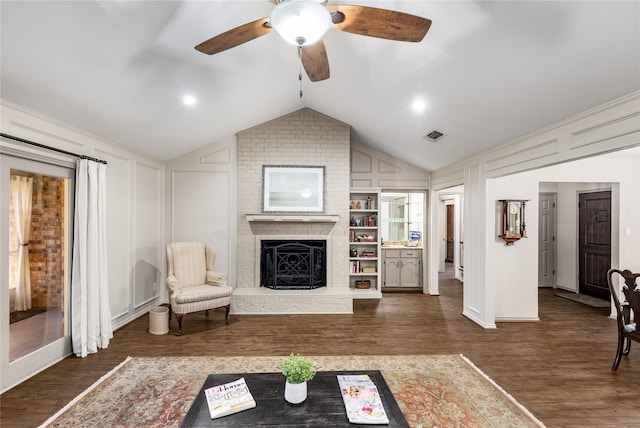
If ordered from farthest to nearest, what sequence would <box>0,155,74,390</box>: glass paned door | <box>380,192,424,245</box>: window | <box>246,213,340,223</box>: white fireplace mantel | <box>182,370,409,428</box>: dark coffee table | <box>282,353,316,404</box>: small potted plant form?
<box>380,192,424,245</box>: window → <box>246,213,340,223</box>: white fireplace mantel → <box>0,155,74,390</box>: glass paned door → <box>282,353,316,404</box>: small potted plant → <box>182,370,409,428</box>: dark coffee table

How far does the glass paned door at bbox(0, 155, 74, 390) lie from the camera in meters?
2.62

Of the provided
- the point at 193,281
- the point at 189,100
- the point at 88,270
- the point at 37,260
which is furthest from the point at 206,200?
the point at 37,260

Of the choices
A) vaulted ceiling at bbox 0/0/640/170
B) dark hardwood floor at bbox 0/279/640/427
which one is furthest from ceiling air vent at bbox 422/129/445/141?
dark hardwood floor at bbox 0/279/640/427

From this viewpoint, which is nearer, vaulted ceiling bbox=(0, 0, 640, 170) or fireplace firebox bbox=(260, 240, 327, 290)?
vaulted ceiling bbox=(0, 0, 640, 170)

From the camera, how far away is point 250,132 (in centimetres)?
520

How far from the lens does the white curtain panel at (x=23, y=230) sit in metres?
2.77

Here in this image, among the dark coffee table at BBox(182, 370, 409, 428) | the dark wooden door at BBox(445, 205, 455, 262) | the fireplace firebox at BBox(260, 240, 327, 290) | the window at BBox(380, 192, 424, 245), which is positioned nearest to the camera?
the dark coffee table at BBox(182, 370, 409, 428)

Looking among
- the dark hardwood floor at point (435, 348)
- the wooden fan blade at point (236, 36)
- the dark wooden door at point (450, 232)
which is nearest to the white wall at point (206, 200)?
the dark hardwood floor at point (435, 348)

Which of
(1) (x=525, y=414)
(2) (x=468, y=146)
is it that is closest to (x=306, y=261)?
(2) (x=468, y=146)

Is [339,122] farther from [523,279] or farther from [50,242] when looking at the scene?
[50,242]

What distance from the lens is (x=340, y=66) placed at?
3.37 metres

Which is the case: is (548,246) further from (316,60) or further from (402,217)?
(316,60)

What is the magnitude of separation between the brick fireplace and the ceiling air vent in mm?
1390

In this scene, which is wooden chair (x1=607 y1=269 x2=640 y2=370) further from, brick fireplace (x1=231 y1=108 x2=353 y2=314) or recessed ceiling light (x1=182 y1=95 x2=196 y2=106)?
recessed ceiling light (x1=182 y1=95 x2=196 y2=106)
